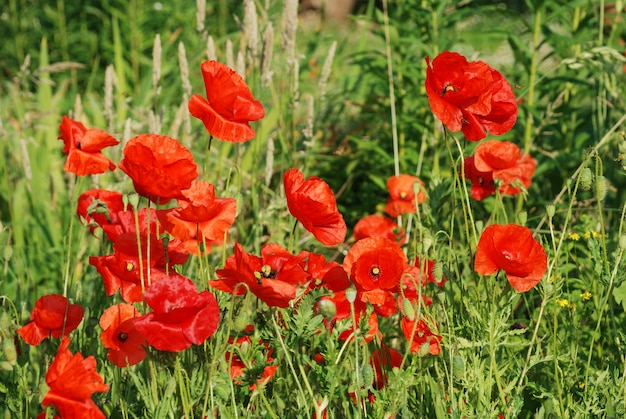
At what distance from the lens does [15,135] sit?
12.1 ft

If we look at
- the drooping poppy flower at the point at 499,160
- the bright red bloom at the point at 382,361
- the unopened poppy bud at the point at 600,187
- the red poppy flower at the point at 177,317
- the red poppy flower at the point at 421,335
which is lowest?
the bright red bloom at the point at 382,361

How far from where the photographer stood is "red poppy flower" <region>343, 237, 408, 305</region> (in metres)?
1.71

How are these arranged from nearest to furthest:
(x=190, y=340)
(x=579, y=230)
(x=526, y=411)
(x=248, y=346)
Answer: (x=190, y=340) < (x=248, y=346) < (x=526, y=411) < (x=579, y=230)

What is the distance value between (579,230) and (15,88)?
2.63 metres

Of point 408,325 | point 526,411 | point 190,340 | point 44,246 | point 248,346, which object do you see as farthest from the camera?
point 44,246

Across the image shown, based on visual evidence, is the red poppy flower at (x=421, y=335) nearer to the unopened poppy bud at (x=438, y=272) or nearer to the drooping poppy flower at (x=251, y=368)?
the unopened poppy bud at (x=438, y=272)

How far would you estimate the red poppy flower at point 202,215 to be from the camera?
170cm

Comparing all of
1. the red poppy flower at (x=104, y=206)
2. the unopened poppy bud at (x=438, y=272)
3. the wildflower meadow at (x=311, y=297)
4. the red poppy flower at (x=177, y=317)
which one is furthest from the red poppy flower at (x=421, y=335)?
the red poppy flower at (x=104, y=206)

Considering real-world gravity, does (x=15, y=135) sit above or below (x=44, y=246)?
above

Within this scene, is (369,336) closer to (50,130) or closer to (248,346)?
(248,346)

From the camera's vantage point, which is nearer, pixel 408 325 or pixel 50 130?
pixel 408 325

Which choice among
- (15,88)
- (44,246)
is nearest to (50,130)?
(15,88)

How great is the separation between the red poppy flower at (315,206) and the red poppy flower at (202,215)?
0.42 ft

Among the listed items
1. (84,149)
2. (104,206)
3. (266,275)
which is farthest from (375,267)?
(84,149)
